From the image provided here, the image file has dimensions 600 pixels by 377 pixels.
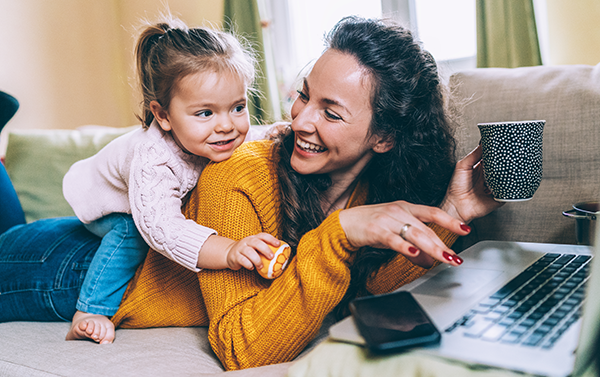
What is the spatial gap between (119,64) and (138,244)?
3.24m

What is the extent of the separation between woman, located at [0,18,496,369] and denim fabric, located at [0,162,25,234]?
75 cm

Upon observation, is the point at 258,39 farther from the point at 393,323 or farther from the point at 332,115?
the point at 393,323

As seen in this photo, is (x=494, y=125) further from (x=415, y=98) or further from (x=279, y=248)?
(x=279, y=248)

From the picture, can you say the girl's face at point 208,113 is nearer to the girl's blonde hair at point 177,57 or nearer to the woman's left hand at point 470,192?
the girl's blonde hair at point 177,57

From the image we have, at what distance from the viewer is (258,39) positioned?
3.27 m

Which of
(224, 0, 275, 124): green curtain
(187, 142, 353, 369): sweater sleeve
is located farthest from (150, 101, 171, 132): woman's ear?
(224, 0, 275, 124): green curtain

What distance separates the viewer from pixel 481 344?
1.67 ft

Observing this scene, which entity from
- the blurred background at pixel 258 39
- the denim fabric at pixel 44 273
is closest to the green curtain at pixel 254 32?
the blurred background at pixel 258 39

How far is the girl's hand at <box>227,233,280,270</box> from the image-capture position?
884 mm

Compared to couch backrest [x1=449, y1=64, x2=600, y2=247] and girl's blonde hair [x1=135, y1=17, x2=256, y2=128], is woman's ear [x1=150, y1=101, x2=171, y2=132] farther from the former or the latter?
couch backrest [x1=449, y1=64, x2=600, y2=247]

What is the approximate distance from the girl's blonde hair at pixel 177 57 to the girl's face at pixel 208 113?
23 millimetres

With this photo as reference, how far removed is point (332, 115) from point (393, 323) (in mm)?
614

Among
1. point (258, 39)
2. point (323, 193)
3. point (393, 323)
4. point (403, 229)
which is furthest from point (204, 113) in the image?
point (258, 39)

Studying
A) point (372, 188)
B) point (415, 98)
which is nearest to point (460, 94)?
point (415, 98)
